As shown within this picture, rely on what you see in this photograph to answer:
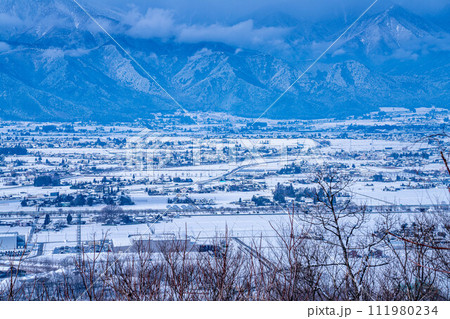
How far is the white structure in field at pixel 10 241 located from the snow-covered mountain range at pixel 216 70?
38.4ft

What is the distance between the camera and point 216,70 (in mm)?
18125

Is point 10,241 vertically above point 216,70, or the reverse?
point 216,70

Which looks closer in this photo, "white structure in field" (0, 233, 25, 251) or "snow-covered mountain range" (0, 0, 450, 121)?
"white structure in field" (0, 233, 25, 251)

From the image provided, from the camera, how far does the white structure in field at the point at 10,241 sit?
6.23 m

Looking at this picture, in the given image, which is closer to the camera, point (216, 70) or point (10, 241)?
point (10, 241)

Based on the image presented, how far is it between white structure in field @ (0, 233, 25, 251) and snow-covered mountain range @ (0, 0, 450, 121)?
460 inches

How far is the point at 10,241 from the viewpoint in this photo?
6.73 m

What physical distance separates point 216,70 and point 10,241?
12457 mm

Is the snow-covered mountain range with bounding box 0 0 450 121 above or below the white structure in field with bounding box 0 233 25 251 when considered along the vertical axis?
above

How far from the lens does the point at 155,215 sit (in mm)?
8945

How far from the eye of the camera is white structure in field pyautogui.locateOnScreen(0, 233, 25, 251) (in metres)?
6.23

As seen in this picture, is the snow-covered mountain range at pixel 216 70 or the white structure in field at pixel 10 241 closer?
the white structure in field at pixel 10 241
